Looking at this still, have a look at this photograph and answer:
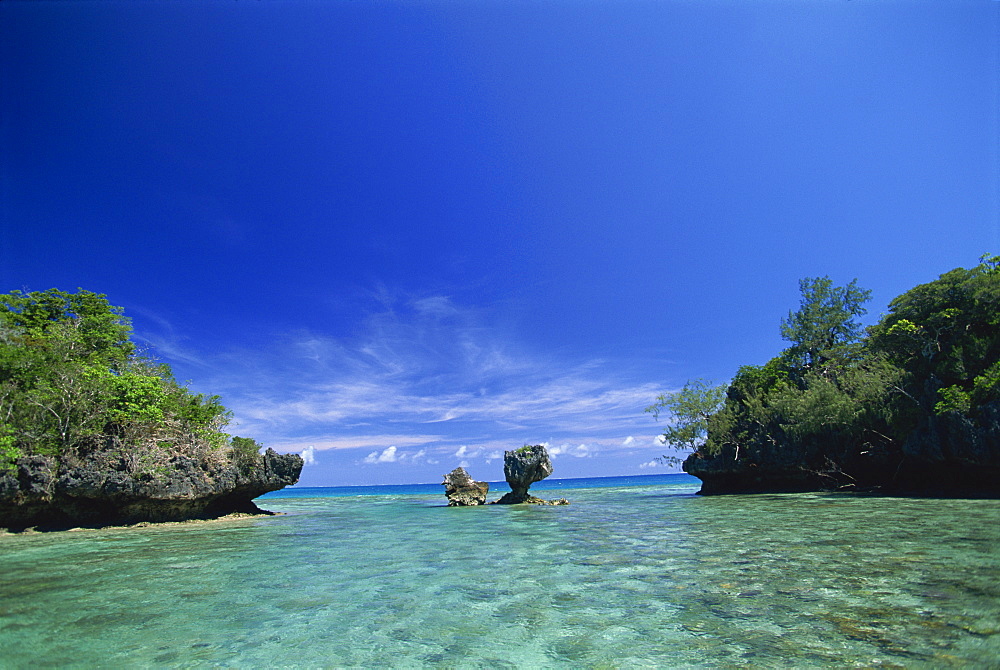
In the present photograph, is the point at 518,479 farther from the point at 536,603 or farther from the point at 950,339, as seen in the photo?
the point at 536,603

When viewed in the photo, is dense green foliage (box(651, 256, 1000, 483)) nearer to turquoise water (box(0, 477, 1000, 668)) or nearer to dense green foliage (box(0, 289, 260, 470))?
turquoise water (box(0, 477, 1000, 668))

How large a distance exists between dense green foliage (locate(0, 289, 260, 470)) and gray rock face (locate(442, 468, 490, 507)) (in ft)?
52.6

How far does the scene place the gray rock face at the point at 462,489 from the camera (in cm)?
3825

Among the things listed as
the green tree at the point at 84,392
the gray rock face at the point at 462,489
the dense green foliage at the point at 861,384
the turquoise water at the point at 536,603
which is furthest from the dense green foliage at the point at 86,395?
the dense green foliage at the point at 861,384

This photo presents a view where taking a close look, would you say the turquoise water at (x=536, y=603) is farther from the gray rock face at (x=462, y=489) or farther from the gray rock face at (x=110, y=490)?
the gray rock face at (x=462, y=489)

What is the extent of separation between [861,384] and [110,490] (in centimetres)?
4191

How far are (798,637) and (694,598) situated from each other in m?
2.06

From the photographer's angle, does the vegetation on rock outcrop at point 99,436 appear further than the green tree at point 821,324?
No

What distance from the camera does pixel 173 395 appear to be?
26.6 metres

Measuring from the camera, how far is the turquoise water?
5320 millimetres

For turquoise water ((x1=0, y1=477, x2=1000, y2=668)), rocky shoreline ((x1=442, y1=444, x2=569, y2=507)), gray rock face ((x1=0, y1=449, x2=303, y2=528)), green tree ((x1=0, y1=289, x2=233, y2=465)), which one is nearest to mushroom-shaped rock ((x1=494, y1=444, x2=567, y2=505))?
rocky shoreline ((x1=442, y1=444, x2=569, y2=507))

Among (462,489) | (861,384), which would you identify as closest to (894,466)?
(861,384)

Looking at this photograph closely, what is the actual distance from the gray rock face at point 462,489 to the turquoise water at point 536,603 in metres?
24.5

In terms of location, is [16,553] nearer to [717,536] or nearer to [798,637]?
[798,637]
